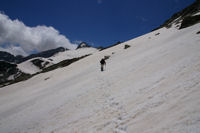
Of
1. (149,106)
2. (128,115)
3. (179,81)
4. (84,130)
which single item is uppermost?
(179,81)

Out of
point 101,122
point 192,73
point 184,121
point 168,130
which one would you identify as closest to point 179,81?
point 192,73

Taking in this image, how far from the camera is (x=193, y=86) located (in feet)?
15.1

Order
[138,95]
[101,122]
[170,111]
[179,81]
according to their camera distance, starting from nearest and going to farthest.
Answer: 1. [170,111]
2. [101,122]
3. [179,81]
4. [138,95]

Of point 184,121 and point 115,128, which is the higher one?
point 184,121

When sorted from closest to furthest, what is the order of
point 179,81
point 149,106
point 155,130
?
point 155,130 < point 149,106 < point 179,81

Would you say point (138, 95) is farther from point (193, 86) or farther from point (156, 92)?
point (193, 86)

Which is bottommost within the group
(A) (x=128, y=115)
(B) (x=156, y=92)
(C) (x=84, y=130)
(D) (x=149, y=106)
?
(C) (x=84, y=130)

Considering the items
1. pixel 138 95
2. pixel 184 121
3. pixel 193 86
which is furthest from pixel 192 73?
pixel 184 121

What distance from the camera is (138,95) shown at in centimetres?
607

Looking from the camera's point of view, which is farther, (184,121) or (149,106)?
(149,106)

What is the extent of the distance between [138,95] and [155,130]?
8.76 feet

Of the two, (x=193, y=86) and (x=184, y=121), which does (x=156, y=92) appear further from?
(x=184, y=121)

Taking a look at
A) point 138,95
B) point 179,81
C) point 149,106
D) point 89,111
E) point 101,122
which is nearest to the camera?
point 149,106

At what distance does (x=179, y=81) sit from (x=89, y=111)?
5.58 meters
